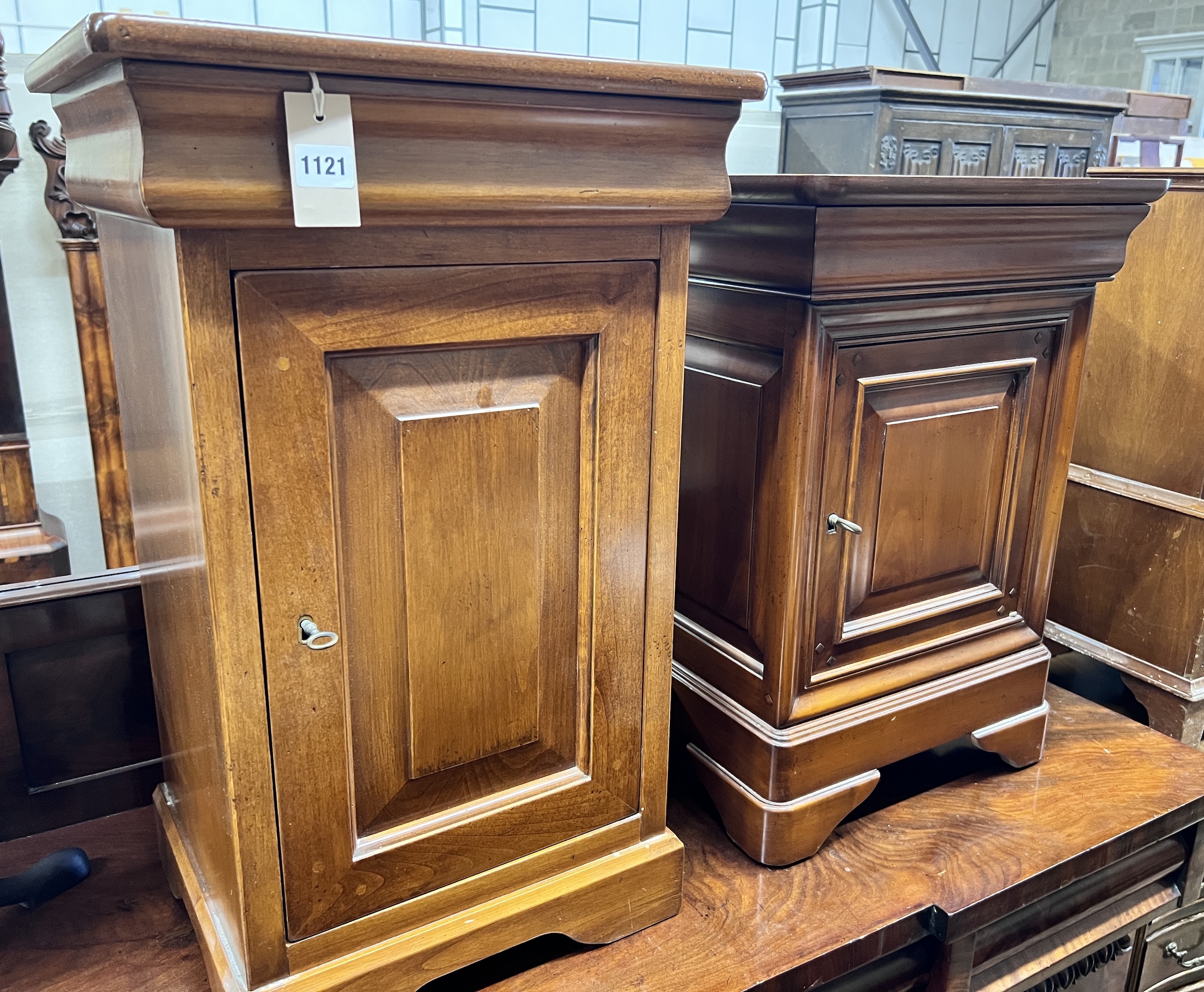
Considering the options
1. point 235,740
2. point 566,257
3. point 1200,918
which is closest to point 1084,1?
point 1200,918

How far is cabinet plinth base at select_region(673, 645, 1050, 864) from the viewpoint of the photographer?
3.37 ft

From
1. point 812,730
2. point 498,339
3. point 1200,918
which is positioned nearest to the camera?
point 498,339

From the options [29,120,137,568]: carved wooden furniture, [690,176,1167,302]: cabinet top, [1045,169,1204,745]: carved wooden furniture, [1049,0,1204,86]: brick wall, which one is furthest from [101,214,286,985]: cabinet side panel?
[1049,0,1204,86]: brick wall

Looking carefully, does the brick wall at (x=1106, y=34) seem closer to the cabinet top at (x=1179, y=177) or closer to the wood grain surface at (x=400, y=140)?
the cabinet top at (x=1179, y=177)

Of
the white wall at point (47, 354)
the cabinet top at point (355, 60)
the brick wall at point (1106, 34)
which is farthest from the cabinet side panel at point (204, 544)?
the brick wall at point (1106, 34)

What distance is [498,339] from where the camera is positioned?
739 millimetres

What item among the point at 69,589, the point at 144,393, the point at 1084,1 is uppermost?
the point at 1084,1

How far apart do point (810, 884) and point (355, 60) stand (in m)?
0.91

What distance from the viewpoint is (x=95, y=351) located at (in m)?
1.10

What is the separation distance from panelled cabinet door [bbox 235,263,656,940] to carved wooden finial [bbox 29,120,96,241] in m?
0.56

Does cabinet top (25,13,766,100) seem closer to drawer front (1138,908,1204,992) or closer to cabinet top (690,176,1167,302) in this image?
cabinet top (690,176,1167,302)

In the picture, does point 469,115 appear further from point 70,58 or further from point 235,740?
point 235,740

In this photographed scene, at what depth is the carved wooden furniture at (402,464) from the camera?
0.62 metres

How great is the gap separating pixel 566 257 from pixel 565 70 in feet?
0.46
